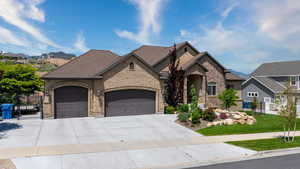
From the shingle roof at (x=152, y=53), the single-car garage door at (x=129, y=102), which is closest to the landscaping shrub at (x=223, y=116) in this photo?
the single-car garage door at (x=129, y=102)

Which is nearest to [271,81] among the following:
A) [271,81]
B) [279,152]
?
[271,81]

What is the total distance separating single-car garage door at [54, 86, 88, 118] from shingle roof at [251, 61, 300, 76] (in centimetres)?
3599

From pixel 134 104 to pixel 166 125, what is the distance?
17.6 feet

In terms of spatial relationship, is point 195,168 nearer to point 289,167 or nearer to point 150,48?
point 289,167

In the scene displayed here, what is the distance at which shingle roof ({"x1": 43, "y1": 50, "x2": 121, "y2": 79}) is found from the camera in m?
17.9

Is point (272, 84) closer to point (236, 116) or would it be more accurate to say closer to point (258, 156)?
point (236, 116)

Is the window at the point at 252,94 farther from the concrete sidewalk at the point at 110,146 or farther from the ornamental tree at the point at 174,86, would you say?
the concrete sidewalk at the point at 110,146

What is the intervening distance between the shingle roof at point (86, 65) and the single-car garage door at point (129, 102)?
308 centimetres

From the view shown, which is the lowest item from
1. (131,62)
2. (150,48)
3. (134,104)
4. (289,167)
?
(289,167)

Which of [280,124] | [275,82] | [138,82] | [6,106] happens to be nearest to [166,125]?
[138,82]

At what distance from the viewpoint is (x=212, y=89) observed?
25.8m

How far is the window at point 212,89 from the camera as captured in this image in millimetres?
25545

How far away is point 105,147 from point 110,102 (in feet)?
29.1

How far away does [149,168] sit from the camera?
7.89 m
